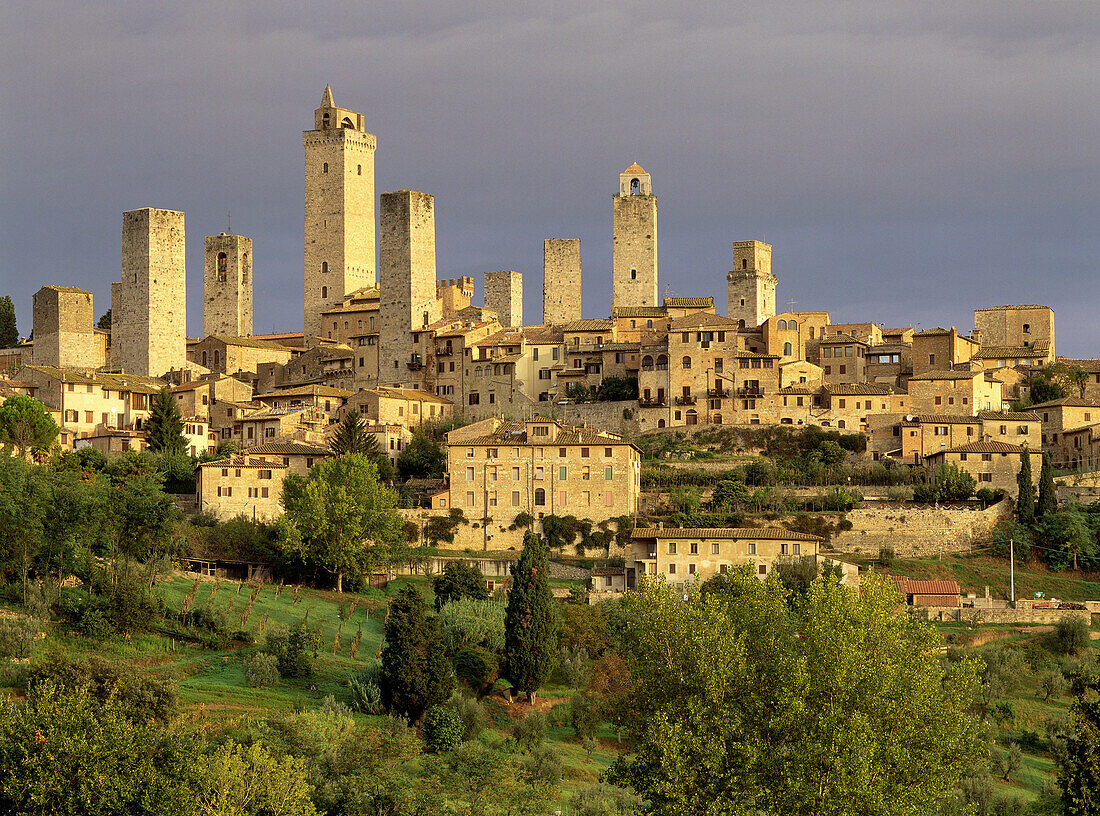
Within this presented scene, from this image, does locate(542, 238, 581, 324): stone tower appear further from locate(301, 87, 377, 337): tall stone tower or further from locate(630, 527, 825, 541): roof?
locate(630, 527, 825, 541): roof

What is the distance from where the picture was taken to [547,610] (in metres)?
50.1

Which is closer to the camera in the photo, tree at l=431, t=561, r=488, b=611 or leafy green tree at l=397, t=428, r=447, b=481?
tree at l=431, t=561, r=488, b=611

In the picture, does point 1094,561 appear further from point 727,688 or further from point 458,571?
point 727,688

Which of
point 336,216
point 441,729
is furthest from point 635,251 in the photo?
point 441,729

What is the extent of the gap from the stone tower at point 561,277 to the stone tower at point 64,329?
83.4 feet

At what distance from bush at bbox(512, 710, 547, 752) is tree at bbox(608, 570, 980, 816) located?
27.0 feet

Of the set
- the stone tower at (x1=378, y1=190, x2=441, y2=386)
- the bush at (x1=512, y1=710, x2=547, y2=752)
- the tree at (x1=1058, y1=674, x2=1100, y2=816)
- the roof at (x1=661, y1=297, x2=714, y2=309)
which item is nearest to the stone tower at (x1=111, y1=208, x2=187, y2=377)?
→ the stone tower at (x1=378, y1=190, x2=441, y2=386)

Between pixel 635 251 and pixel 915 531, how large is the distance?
31557mm

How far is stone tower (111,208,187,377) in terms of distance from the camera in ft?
303

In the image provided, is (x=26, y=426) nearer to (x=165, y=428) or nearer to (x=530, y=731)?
(x=165, y=428)

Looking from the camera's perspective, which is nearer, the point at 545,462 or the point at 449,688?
the point at 449,688

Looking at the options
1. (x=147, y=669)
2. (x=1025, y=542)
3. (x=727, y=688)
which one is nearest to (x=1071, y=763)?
(x=727, y=688)

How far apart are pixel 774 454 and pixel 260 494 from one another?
2341 centimetres

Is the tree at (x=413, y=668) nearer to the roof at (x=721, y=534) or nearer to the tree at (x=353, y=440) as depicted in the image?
the roof at (x=721, y=534)
